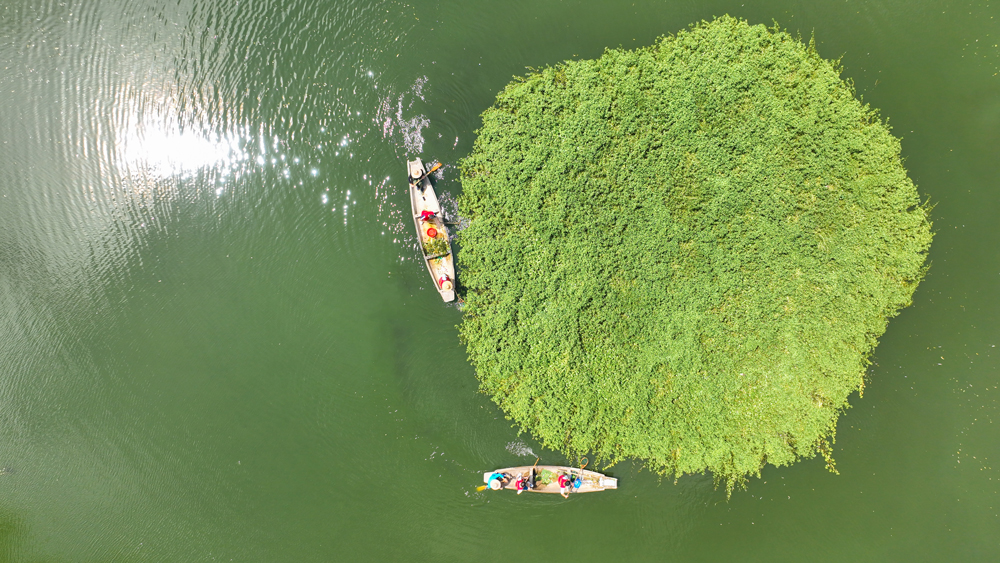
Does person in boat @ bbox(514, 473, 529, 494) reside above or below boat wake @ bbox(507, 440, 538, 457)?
below

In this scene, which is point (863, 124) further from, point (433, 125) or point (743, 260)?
point (433, 125)

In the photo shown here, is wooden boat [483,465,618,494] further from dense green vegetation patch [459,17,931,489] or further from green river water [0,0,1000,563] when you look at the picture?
dense green vegetation patch [459,17,931,489]

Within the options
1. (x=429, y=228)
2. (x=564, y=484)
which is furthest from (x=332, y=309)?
(x=564, y=484)

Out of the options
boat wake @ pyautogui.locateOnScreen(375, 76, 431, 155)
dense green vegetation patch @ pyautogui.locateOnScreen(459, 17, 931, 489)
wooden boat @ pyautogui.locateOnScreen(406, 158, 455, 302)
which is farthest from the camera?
boat wake @ pyautogui.locateOnScreen(375, 76, 431, 155)

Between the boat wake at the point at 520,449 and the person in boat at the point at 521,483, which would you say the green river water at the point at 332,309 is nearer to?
the boat wake at the point at 520,449

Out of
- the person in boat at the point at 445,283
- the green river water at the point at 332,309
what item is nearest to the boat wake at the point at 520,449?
the green river water at the point at 332,309

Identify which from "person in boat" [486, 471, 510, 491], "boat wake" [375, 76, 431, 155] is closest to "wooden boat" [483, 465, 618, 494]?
"person in boat" [486, 471, 510, 491]

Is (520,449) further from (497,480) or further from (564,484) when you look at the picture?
(564,484)
